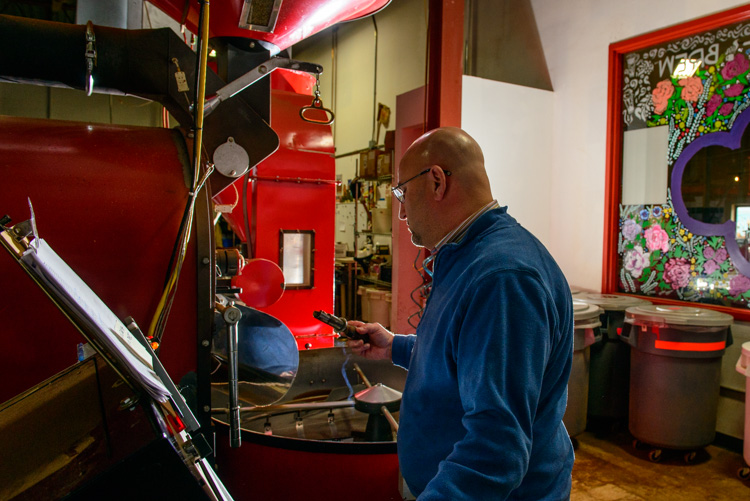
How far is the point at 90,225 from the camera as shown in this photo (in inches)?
45.7

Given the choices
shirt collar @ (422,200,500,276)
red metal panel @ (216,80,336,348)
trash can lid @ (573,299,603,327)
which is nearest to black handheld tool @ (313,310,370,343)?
shirt collar @ (422,200,500,276)

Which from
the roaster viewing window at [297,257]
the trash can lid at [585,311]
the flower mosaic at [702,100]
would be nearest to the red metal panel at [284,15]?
the roaster viewing window at [297,257]

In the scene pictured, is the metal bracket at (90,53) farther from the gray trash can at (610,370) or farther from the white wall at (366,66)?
the white wall at (366,66)

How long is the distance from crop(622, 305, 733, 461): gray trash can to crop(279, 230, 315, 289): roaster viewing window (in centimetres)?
214

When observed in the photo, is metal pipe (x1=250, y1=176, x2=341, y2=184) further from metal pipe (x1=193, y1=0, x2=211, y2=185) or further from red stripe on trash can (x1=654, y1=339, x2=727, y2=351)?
red stripe on trash can (x1=654, y1=339, x2=727, y2=351)

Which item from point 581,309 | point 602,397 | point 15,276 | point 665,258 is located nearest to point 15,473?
point 15,276

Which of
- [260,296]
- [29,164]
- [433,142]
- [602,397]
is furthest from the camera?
[602,397]

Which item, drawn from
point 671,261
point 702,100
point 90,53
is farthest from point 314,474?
point 702,100

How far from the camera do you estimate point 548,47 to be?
4598mm

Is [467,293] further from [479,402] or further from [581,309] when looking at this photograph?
[581,309]

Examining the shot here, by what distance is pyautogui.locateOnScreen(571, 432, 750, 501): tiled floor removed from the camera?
2.80 meters

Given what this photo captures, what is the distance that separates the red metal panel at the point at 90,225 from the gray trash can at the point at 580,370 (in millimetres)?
2708

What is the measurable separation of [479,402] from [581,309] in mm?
2695

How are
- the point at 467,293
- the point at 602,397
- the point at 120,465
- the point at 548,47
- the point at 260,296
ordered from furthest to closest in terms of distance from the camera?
the point at 548,47 → the point at 602,397 → the point at 260,296 → the point at 467,293 → the point at 120,465
